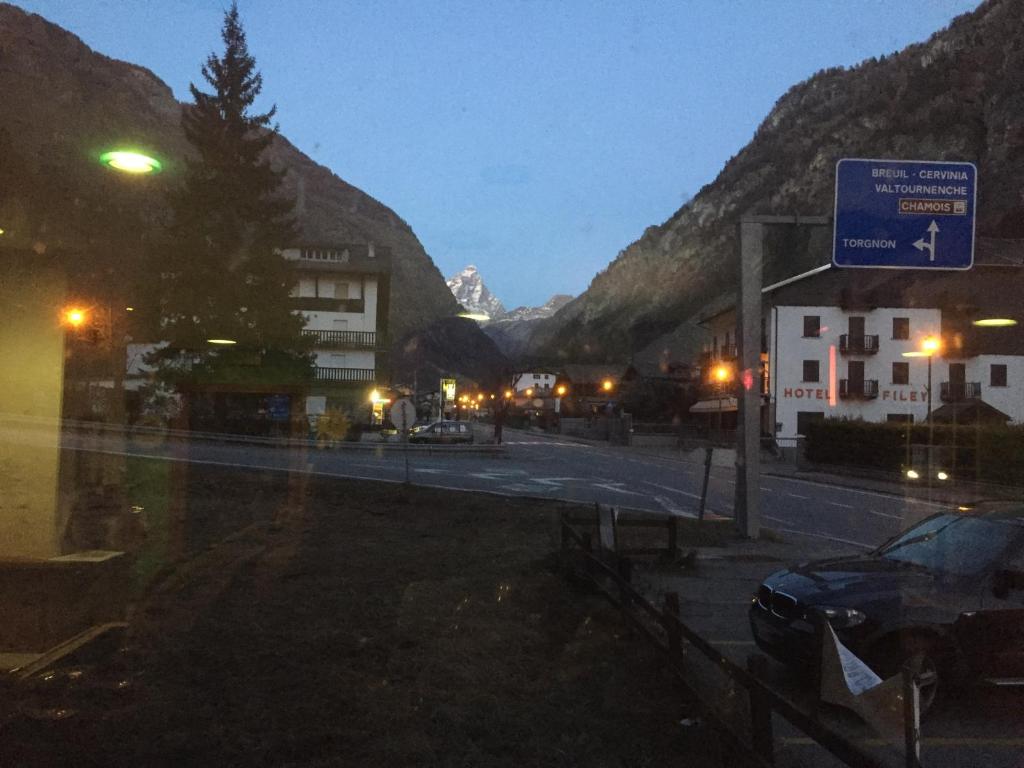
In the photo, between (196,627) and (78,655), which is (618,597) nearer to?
(196,627)

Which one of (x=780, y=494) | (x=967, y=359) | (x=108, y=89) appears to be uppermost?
(x=108, y=89)

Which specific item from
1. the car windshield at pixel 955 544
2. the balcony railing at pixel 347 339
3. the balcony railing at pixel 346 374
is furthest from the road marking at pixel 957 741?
the balcony railing at pixel 347 339

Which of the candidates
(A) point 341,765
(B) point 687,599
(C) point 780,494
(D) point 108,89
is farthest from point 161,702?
(D) point 108,89

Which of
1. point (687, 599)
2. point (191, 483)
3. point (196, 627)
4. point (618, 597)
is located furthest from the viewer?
point (191, 483)

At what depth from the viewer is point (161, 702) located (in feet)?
19.2

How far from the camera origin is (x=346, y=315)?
59375 millimetres

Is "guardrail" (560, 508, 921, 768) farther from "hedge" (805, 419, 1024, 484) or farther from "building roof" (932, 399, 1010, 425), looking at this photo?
"building roof" (932, 399, 1010, 425)

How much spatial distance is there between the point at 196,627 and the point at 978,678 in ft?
21.3

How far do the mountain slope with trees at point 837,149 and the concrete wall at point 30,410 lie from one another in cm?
4201

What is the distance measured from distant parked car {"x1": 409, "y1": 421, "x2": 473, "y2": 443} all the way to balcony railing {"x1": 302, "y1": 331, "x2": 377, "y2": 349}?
39.6 ft

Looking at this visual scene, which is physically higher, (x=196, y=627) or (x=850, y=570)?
(x=850, y=570)

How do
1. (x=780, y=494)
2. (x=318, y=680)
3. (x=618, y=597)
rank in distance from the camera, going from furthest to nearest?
(x=780, y=494) < (x=618, y=597) < (x=318, y=680)

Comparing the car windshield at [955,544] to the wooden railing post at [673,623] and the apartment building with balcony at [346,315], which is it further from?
the apartment building with balcony at [346,315]

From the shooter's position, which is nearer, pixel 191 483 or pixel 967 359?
pixel 191 483
